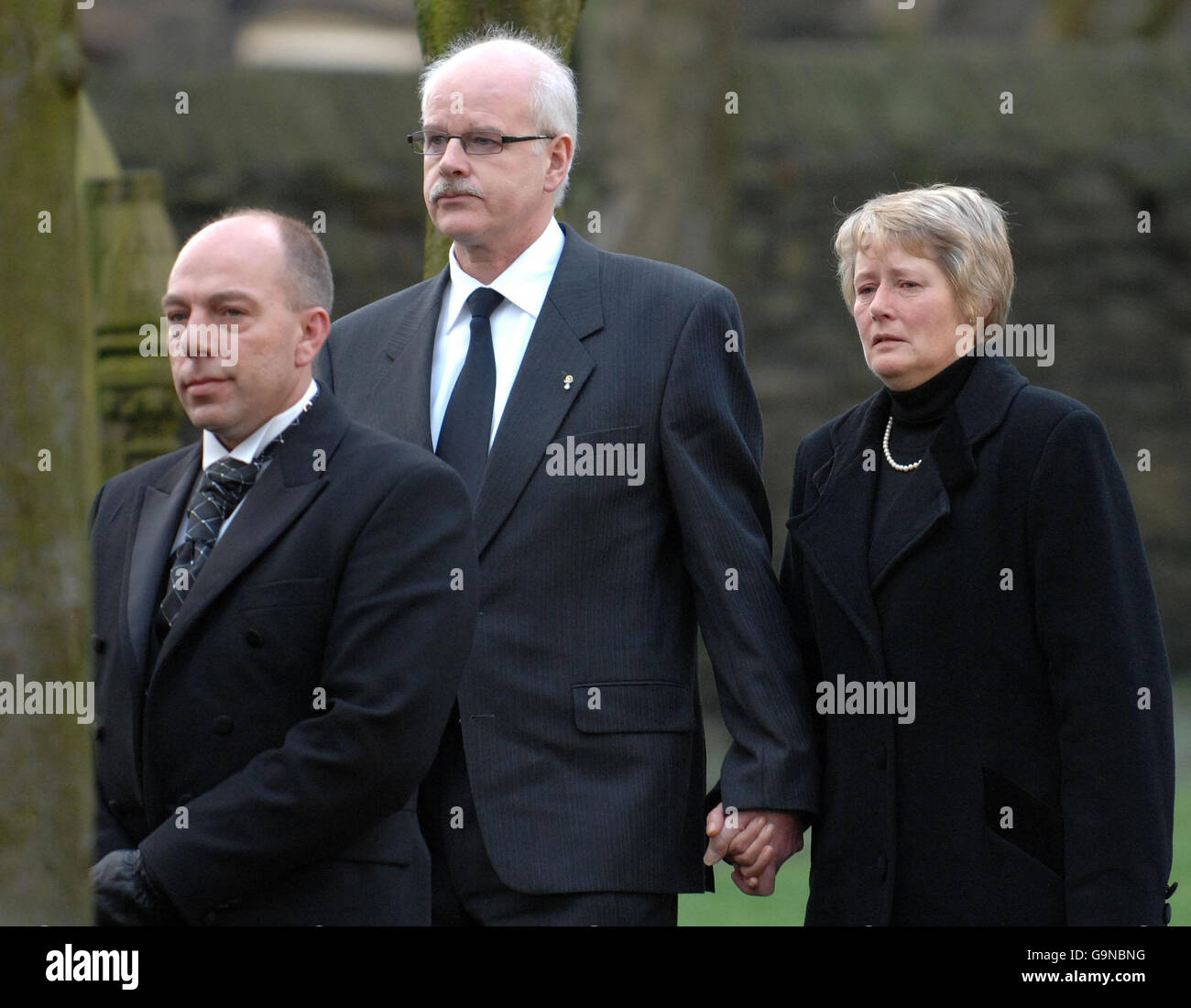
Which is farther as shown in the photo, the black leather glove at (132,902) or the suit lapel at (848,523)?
the suit lapel at (848,523)

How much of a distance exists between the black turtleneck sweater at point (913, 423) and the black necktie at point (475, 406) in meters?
0.70

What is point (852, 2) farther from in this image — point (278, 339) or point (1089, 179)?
point (278, 339)

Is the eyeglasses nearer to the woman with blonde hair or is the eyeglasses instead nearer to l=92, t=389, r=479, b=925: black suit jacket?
the woman with blonde hair

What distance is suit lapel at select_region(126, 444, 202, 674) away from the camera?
3012mm

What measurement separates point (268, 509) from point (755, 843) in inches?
42.4

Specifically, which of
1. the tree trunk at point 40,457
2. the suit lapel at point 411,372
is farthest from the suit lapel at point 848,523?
the tree trunk at point 40,457

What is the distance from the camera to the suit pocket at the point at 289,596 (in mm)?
2928

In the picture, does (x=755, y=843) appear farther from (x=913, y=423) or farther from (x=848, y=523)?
(x=913, y=423)

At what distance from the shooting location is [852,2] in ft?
80.2

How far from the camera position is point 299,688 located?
2924 mm

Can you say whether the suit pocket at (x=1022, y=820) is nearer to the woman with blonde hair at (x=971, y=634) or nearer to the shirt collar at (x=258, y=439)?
the woman with blonde hair at (x=971, y=634)

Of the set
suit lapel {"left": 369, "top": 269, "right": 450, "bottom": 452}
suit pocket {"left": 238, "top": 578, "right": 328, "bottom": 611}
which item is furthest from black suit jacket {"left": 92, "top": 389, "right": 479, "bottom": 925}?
suit lapel {"left": 369, "top": 269, "right": 450, "bottom": 452}

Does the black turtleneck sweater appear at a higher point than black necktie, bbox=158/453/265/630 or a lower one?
higher

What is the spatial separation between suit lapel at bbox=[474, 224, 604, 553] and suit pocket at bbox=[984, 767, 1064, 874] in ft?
3.05
